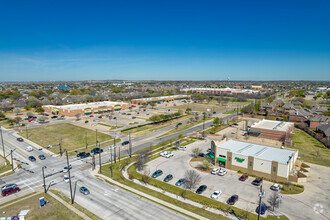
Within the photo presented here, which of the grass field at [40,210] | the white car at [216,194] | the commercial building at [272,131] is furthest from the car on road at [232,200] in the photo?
the commercial building at [272,131]

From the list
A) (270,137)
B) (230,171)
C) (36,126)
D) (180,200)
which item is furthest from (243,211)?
(36,126)

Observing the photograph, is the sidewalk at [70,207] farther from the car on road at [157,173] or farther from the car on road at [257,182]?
the car on road at [257,182]

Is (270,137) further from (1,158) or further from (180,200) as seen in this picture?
(1,158)

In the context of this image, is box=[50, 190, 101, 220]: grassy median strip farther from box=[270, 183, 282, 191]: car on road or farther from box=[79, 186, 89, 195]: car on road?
box=[270, 183, 282, 191]: car on road

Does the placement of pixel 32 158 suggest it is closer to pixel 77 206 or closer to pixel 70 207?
pixel 70 207

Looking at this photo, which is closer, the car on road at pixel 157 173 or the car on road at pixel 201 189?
the car on road at pixel 201 189

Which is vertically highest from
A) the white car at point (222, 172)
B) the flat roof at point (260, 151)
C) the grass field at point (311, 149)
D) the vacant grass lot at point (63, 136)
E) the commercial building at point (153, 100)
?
the commercial building at point (153, 100)

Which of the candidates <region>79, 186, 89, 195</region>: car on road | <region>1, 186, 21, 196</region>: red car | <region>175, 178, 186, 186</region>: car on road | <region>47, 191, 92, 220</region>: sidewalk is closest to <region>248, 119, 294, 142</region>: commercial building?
<region>175, 178, 186, 186</region>: car on road
